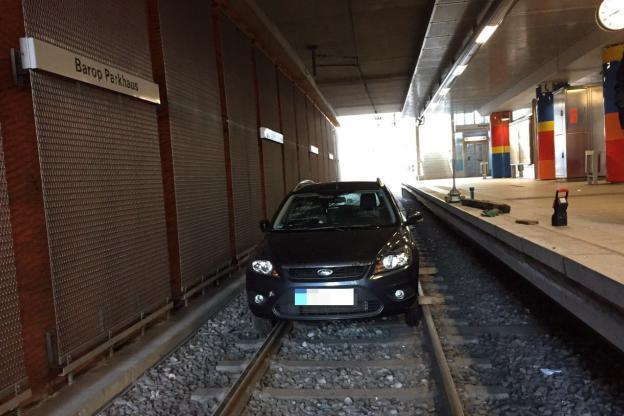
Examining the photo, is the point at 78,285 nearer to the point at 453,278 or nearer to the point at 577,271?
the point at 577,271

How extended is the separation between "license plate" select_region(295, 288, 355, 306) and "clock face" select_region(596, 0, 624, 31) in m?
6.76

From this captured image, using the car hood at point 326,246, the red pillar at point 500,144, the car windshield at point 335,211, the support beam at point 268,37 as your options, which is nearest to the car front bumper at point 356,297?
the car hood at point 326,246

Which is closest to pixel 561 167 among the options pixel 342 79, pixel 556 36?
pixel 556 36

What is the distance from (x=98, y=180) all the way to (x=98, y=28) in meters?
1.29

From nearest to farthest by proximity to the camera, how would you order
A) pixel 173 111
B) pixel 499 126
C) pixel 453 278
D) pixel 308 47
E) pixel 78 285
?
pixel 78 285 < pixel 173 111 < pixel 453 278 < pixel 308 47 < pixel 499 126

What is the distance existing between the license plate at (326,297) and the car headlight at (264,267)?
0.33m

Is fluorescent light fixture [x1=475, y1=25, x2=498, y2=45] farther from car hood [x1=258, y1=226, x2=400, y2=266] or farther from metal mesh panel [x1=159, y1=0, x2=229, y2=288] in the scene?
car hood [x1=258, y1=226, x2=400, y2=266]

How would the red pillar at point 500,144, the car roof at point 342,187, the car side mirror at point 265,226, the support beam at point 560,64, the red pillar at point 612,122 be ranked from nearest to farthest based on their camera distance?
the car side mirror at point 265,226 < the car roof at point 342,187 < the support beam at point 560,64 < the red pillar at point 612,122 < the red pillar at point 500,144

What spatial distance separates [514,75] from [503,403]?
17999 millimetres

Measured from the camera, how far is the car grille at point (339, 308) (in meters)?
4.04

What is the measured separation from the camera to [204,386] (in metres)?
3.57

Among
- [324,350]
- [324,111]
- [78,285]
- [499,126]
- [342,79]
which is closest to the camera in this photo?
[78,285]

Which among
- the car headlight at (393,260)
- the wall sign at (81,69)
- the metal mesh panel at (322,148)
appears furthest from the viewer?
the metal mesh panel at (322,148)

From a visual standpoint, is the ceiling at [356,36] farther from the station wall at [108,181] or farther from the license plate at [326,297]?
the license plate at [326,297]
